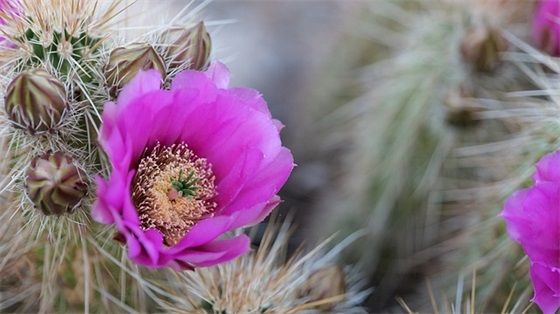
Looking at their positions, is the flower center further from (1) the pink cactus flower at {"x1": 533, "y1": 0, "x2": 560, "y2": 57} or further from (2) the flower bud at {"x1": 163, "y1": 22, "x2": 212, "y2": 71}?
(1) the pink cactus flower at {"x1": 533, "y1": 0, "x2": 560, "y2": 57}

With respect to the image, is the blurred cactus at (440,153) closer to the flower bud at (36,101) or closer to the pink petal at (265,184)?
the pink petal at (265,184)

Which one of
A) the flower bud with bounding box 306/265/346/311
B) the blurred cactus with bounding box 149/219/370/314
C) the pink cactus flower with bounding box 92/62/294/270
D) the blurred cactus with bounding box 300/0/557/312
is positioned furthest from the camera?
the blurred cactus with bounding box 300/0/557/312

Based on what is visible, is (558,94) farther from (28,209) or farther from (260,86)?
(260,86)

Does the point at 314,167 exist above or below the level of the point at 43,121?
below

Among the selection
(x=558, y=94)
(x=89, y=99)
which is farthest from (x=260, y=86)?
(x=89, y=99)

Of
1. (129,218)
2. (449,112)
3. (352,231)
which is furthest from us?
(352,231)

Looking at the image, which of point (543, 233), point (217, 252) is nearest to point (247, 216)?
point (217, 252)

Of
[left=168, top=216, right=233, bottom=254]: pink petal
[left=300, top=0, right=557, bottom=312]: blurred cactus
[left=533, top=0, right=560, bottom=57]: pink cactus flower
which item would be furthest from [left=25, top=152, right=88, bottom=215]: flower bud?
[left=533, top=0, right=560, bottom=57]: pink cactus flower
